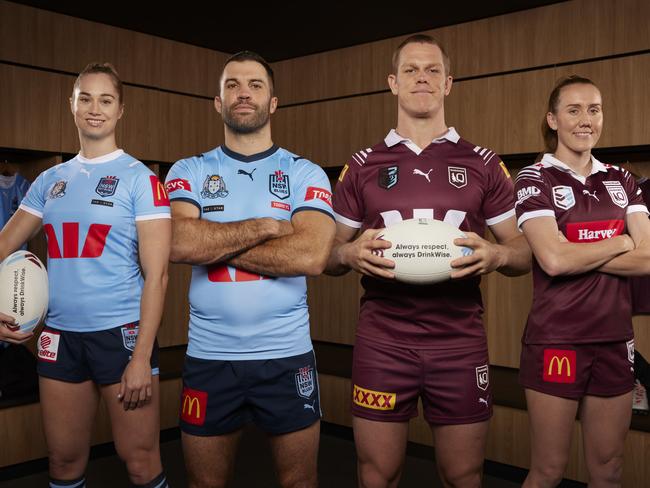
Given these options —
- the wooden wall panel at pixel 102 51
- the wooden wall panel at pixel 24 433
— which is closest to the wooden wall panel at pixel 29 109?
the wooden wall panel at pixel 102 51

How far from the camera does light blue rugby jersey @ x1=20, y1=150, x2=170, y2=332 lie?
1.84 m

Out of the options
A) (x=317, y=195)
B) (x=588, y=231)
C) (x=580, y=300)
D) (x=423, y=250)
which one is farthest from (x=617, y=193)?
(x=317, y=195)

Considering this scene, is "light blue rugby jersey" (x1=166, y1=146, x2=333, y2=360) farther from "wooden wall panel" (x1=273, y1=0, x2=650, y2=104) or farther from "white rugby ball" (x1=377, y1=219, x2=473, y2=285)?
"wooden wall panel" (x1=273, y1=0, x2=650, y2=104)

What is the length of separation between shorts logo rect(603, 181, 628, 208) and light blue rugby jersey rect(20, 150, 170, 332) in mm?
1298

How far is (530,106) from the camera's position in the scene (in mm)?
3523

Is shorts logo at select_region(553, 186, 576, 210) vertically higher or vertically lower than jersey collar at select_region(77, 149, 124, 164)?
lower

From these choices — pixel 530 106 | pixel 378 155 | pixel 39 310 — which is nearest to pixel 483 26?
pixel 530 106

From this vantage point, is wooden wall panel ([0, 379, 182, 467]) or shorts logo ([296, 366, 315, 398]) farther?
wooden wall panel ([0, 379, 182, 467])

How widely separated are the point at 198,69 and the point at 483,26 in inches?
77.0

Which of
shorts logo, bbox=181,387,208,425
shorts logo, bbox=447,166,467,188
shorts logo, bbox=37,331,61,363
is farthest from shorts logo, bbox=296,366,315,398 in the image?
shorts logo, bbox=37,331,61,363

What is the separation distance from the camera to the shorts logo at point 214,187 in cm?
168

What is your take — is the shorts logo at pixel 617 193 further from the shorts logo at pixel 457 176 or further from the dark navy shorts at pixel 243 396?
the dark navy shorts at pixel 243 396

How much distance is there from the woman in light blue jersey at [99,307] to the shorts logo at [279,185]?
354mm

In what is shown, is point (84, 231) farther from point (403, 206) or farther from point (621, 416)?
point (621, 416)
